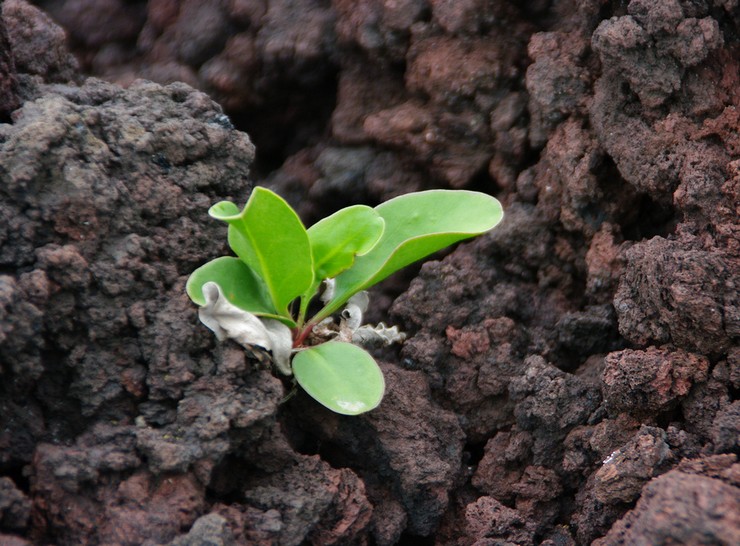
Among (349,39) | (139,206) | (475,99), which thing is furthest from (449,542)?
(349,39)

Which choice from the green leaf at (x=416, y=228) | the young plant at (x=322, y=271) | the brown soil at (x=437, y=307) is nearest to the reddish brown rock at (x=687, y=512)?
the brown soil at (x=437, y=307)

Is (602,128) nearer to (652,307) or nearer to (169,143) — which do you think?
(652,307)

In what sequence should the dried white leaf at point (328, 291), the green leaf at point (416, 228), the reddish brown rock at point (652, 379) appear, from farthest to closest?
the dried white leaf at point (328, 291) → the green leaf at point (416, 228) → the reddish brown rock at point (652, 379)

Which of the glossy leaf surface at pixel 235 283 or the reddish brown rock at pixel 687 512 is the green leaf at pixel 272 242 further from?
the reddish brown rock at pixel 687 512

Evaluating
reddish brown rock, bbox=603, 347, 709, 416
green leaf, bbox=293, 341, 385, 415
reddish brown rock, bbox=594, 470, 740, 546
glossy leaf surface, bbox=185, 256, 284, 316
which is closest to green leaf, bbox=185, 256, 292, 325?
glossy leaf surface, bbox=185, 256, 284, 316

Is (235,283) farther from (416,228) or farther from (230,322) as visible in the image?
(416,228)

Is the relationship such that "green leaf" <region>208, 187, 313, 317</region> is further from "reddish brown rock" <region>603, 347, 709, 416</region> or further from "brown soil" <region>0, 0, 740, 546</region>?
"reddish brown rock" <region>603, 347, 709, 416</region>
